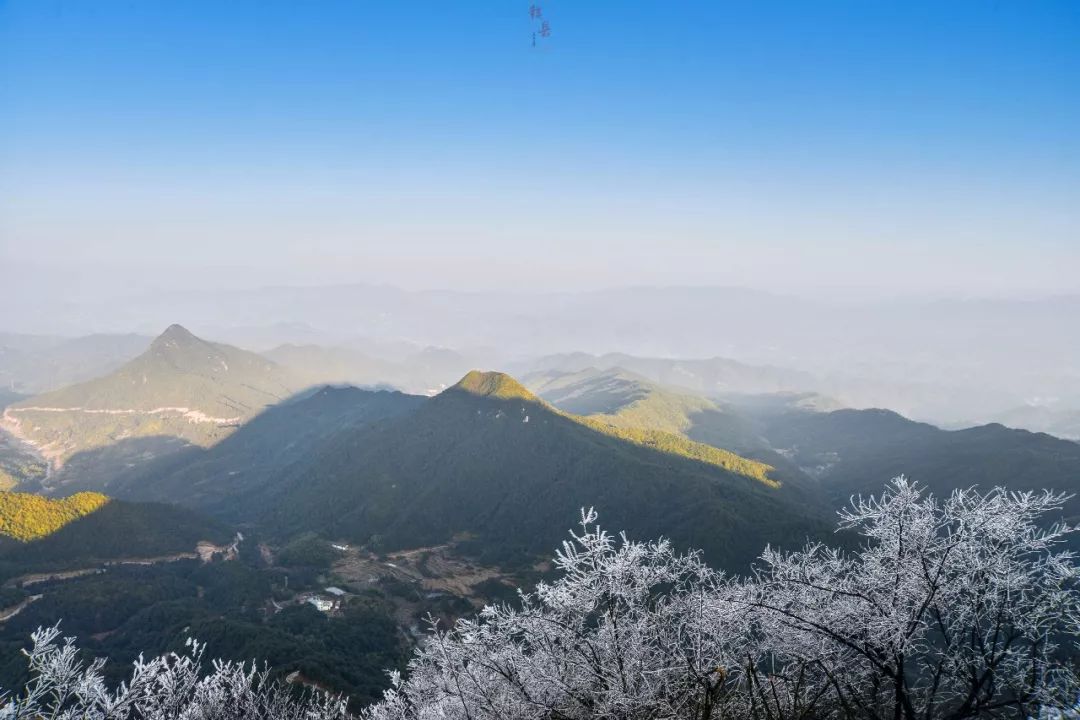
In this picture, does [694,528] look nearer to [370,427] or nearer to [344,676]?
[344,676]

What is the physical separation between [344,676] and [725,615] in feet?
200

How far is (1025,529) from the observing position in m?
12.2

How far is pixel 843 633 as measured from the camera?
12.2m

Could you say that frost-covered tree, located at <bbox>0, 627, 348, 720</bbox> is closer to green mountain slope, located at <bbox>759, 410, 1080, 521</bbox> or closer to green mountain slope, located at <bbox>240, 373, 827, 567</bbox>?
green mountain slope, located at <bbox>240, 373, 827, 567</bbox>

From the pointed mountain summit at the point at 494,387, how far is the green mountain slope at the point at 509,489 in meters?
0.58

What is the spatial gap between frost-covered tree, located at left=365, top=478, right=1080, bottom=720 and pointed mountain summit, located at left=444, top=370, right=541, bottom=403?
505ft

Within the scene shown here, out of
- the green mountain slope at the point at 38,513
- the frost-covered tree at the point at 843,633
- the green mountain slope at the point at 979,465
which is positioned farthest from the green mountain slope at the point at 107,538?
the green mountain slope at the point at 979,465

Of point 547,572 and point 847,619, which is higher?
point 847,619

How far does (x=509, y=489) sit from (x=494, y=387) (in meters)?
43.8

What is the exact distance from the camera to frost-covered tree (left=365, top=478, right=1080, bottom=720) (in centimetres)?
1161

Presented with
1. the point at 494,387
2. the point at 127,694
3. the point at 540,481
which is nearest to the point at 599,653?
the point at 127,694

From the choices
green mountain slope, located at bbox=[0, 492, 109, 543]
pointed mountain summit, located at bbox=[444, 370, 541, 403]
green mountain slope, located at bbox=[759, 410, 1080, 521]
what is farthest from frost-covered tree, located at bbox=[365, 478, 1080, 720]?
pointed mountain summit, located at bbox=[444, 370, 541, 403]

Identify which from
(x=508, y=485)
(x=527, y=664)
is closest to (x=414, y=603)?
(x=508, y=485)

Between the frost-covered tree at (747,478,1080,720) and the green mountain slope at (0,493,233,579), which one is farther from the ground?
the frost-covered tree at (747,478,1080,720)
